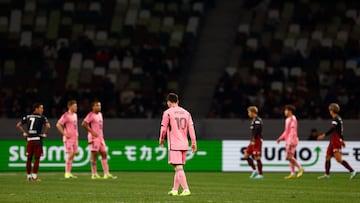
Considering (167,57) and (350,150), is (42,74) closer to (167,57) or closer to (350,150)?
(167,57)

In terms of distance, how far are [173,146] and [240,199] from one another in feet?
6.00

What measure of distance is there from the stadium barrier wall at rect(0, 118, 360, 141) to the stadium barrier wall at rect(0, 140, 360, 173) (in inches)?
80.5

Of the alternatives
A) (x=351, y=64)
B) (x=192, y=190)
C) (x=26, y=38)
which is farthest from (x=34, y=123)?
(x=351, y=64)

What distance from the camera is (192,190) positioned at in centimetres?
2158

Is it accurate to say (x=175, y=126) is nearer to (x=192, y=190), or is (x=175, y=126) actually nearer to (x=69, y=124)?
(x=192, y=190)

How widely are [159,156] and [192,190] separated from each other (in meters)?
12.4

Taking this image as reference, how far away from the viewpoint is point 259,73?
39.1m

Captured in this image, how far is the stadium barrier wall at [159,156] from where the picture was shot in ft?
110

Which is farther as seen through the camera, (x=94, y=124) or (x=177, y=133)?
(x=94, y=124)

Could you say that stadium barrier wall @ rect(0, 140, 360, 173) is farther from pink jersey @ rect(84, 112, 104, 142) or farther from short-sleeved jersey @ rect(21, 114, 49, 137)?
short-sleeved jersey @ rect(21, 114, 49, 137)

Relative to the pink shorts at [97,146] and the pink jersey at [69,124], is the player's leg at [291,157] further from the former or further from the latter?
the pink jersey at [69,124]

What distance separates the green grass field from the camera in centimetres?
1836

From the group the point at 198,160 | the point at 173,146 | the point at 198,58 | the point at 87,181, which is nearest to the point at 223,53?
the point at 198,58

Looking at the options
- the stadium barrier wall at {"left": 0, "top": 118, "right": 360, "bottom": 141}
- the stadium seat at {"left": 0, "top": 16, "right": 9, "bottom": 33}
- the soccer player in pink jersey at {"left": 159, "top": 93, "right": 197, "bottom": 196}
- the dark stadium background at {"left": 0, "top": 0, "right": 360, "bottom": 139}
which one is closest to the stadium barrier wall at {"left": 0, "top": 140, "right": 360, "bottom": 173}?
the stadium barrier wall at {"left": 0, "top": 118, "right": 360, "bottom": 141}
